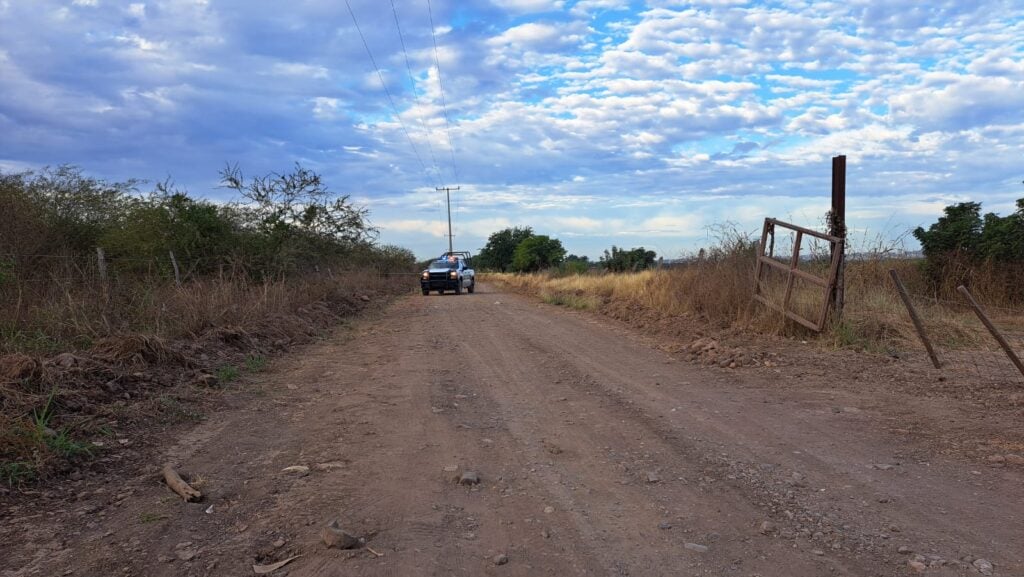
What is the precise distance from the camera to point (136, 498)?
14.4ft

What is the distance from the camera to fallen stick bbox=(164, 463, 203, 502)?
4320mm

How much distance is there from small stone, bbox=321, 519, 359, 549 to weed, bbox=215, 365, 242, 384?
16.5ft

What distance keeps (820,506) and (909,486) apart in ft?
2.76

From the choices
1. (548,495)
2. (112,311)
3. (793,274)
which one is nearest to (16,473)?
(548,495)

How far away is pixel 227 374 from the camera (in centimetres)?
823

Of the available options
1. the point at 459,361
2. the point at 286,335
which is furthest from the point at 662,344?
the point at 286,335

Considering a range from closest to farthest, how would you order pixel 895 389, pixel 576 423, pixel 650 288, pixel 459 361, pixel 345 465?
pixel 345 465 < pixel 576 423 < pixel 895 389 < pixel 459 361 < pixel 650 288

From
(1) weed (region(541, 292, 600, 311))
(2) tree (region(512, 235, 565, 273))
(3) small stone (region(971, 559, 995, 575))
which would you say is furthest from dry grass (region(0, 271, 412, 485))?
(2) tree (region(512, 235, 565, 273))

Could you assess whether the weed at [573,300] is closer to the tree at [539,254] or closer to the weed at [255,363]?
the weed at [255,363]

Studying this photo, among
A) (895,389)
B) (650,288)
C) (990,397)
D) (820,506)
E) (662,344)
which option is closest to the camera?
A: (820,506)

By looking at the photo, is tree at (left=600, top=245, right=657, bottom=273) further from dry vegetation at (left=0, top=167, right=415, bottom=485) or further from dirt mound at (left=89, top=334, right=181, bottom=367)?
dirt mound at (left=89, top=334, right=181, bottom=367)

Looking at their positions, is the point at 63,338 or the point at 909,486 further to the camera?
the point at 63,338

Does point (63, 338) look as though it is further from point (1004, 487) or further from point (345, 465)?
point (1004, 487)

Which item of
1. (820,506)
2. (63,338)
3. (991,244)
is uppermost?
(991,244)
